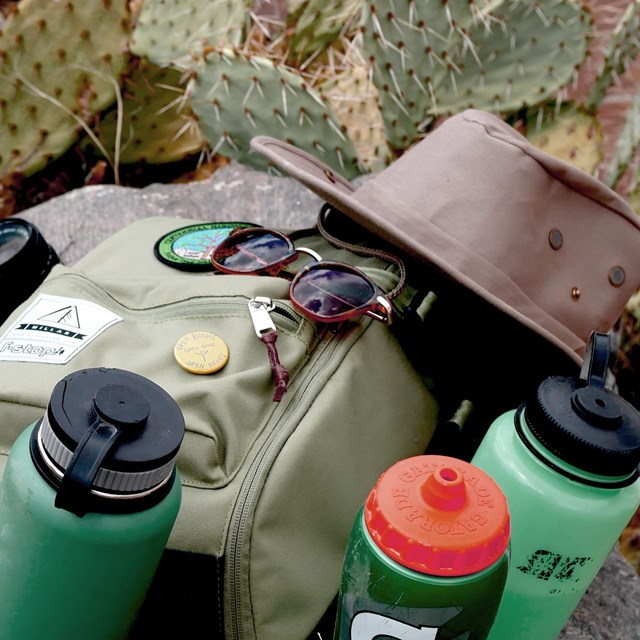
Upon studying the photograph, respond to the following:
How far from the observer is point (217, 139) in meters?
1.59

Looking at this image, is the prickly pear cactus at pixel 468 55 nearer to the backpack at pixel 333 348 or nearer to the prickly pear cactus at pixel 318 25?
the prickly pear cactus at pixel 318 25

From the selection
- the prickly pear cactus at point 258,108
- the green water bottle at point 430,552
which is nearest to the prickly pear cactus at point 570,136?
the prickly pear cactus at point 258,108

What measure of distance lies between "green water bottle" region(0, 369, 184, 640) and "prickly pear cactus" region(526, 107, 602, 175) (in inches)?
52.6

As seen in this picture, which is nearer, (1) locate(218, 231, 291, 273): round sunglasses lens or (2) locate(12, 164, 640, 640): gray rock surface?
(1) locate(218, 231, 291, 273): round sunglasses lens

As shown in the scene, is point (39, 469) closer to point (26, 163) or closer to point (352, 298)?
point (352, 298)

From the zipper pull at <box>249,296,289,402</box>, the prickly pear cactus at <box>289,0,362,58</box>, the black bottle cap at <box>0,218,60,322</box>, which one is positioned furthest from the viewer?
the prickly pear cactus at <box>289,0,362,58</box>

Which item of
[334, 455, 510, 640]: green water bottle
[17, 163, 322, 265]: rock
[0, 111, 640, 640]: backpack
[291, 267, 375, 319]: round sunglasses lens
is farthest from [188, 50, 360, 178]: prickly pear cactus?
[334, 455, 510, 640]: green water bottle

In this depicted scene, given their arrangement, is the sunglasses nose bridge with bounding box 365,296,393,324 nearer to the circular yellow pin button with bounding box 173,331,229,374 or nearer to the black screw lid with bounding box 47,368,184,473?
the circular yellow pin button with bounding box 173,331,229,374

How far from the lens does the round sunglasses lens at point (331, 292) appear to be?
0.86 meters

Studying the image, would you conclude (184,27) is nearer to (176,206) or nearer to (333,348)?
(176,206)

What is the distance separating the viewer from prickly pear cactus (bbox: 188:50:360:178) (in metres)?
1.47

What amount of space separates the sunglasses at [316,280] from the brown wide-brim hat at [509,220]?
0.07 m

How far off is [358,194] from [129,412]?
512 mm

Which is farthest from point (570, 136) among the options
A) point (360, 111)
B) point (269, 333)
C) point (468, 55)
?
point (269, 333)
